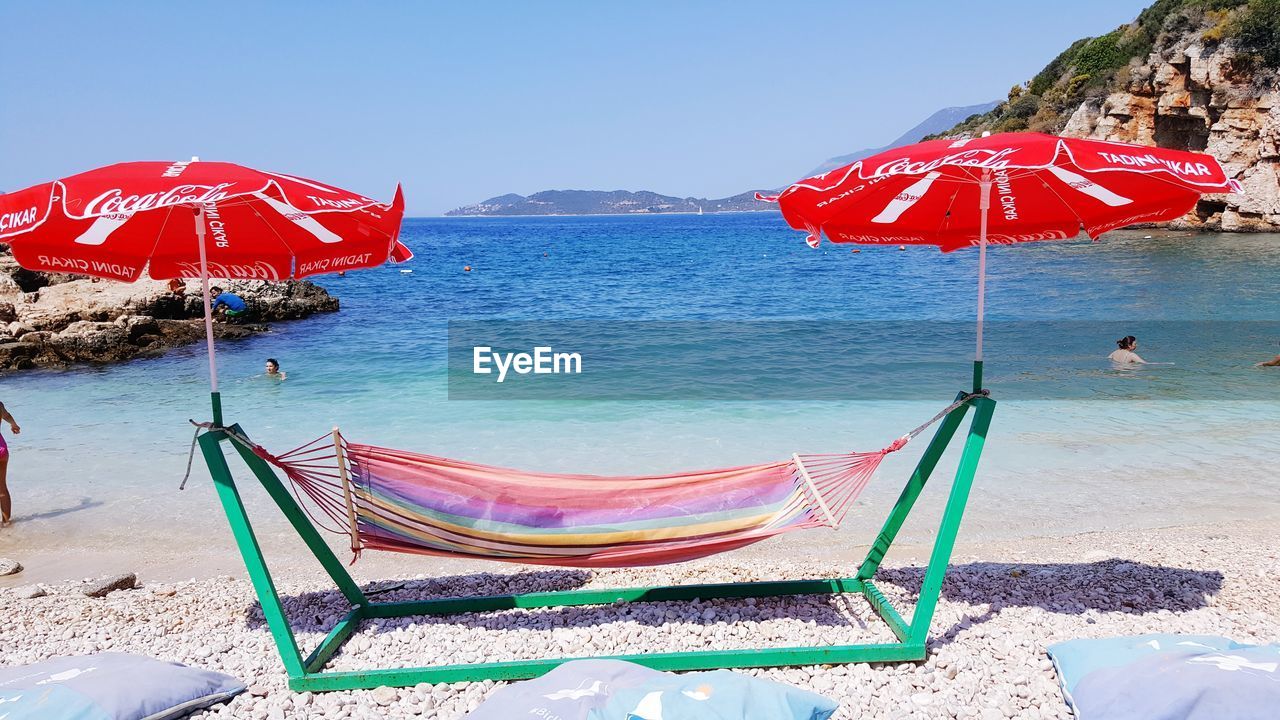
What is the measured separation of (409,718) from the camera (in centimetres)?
318

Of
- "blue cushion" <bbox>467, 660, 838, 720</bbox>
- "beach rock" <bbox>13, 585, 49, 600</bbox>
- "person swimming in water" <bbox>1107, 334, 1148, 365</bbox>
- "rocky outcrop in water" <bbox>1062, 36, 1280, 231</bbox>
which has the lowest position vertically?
"beach rock" <bbox>13, 585, 49, 600</bbox>

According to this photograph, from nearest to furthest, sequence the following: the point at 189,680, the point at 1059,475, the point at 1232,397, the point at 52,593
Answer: the point at 189,680, the point at 52,593, the point at 1059,475, the point at 1232,397

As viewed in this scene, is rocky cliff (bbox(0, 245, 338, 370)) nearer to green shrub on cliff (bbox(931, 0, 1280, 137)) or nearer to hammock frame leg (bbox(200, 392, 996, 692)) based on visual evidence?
hammock frame leg (bbox(200, 392, 996, 692))

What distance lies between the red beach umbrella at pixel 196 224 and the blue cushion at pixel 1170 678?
10.6 ft

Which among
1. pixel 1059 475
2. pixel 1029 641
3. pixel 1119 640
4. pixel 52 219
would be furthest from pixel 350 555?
pixel 1059 475

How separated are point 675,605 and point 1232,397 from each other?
880 centimetres

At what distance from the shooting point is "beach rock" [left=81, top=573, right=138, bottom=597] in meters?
4.93

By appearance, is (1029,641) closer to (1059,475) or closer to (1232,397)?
(1059,475)

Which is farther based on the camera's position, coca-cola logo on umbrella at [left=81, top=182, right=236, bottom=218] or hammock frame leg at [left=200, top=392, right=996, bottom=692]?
hammock frame leg at [left=200, top=392, right=996, bottom=692]

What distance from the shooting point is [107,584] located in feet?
16.4

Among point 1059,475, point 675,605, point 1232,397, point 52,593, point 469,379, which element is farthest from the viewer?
point 469,379

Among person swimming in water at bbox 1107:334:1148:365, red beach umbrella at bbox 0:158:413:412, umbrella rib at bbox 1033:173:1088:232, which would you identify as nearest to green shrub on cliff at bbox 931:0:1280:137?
person swimming in water at bbox 1107:334:1148:365

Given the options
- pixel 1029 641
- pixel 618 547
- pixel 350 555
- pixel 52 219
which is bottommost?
pixel 350 555

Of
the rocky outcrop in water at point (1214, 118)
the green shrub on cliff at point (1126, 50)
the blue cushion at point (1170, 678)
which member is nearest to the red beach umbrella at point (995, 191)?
the blue cushion at point (1170, 678)
